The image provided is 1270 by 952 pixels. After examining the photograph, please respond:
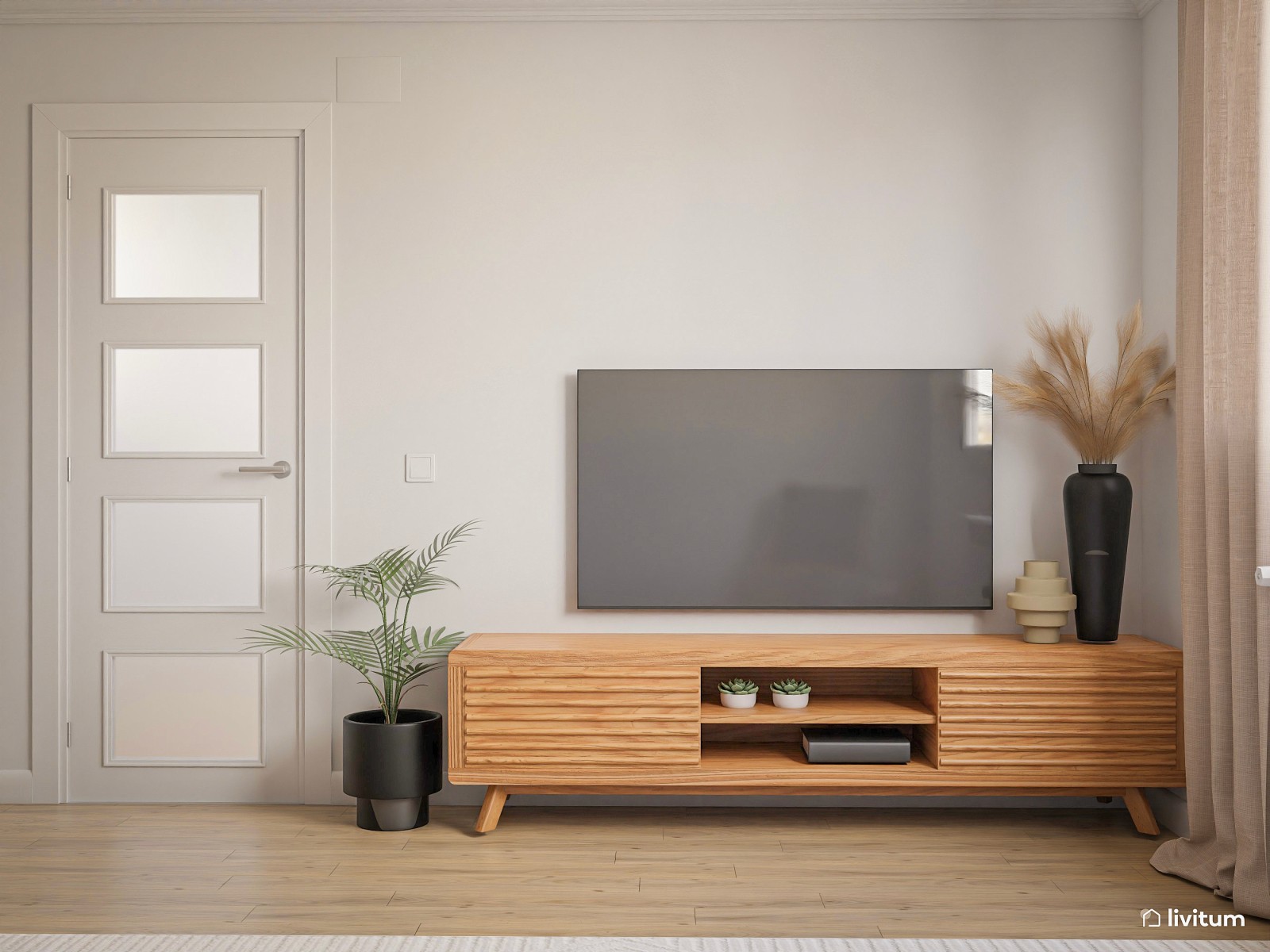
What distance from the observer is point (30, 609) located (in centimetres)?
322

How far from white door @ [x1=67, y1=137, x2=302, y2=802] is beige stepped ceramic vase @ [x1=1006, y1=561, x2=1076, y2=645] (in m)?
2.41

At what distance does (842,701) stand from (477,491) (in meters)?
1.40

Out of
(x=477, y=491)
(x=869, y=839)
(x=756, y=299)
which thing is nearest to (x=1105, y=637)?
(x=869, y=839)

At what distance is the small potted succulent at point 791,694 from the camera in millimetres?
2883

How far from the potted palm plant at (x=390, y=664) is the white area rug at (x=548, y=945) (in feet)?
2.28

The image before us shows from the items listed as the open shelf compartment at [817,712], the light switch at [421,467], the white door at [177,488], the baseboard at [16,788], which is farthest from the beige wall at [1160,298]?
the baseboard at [16,788]

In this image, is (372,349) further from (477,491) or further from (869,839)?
(869,839)

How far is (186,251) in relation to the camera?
326 cm

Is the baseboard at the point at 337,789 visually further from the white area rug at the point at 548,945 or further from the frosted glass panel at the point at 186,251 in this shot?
the frosted glass panel at the point at 186,251

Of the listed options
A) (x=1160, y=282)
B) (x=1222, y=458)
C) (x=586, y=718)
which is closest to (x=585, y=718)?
(x=586, y=718)

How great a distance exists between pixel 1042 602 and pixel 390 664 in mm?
2059

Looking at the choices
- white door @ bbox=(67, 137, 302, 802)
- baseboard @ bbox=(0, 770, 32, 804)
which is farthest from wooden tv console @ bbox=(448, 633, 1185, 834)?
baseboard @ bbox=(0, 770, 32, 804)

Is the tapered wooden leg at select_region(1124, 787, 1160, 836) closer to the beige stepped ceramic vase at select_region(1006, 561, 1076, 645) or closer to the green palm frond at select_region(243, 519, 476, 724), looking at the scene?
the beige stepped ceramic vase at select_region(1006, 561, 1076, 645)

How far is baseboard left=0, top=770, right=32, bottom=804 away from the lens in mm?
3205
